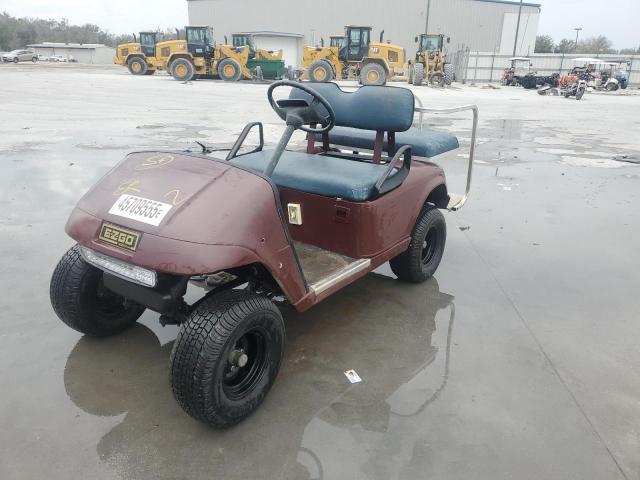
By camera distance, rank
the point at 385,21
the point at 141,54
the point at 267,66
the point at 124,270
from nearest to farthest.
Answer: the point at 124,270
the point at 267,66
the point at 141,54
the point at 385,21

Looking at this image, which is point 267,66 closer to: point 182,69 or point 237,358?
point 182,69

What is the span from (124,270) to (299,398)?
988mm

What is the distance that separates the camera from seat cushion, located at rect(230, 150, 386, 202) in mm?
2697

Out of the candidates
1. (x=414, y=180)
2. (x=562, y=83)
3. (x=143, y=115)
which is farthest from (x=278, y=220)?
(x=562, y=83)

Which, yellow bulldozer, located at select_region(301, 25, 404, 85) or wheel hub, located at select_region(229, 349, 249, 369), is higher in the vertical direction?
yellow bulldozer, located at select_region(301, 25, 404, 85)

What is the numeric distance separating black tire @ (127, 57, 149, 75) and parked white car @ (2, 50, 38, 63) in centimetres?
2529

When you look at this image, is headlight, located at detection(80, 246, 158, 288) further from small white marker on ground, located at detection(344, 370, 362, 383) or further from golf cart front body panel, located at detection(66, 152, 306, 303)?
small white marker on ground, located at detection(344, 370, 362, 383)

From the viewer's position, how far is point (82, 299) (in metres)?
2.50

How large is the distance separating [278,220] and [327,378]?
87 centimetres

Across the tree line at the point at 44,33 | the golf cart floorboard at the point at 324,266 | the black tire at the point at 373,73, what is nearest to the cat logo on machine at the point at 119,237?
the golf cart floorboard at the point at 324,266

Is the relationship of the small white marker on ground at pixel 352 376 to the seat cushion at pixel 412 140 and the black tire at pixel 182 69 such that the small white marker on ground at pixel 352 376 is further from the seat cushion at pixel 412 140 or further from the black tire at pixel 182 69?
the black tire at pixel 182 69

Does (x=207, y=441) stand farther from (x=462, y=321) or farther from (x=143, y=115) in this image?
(x=143, y=115)

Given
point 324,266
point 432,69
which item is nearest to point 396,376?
point 324,266

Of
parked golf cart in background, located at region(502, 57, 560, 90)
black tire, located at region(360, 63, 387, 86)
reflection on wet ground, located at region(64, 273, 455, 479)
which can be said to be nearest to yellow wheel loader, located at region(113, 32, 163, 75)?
black tire, located at region(360, 63, 387, 86)
